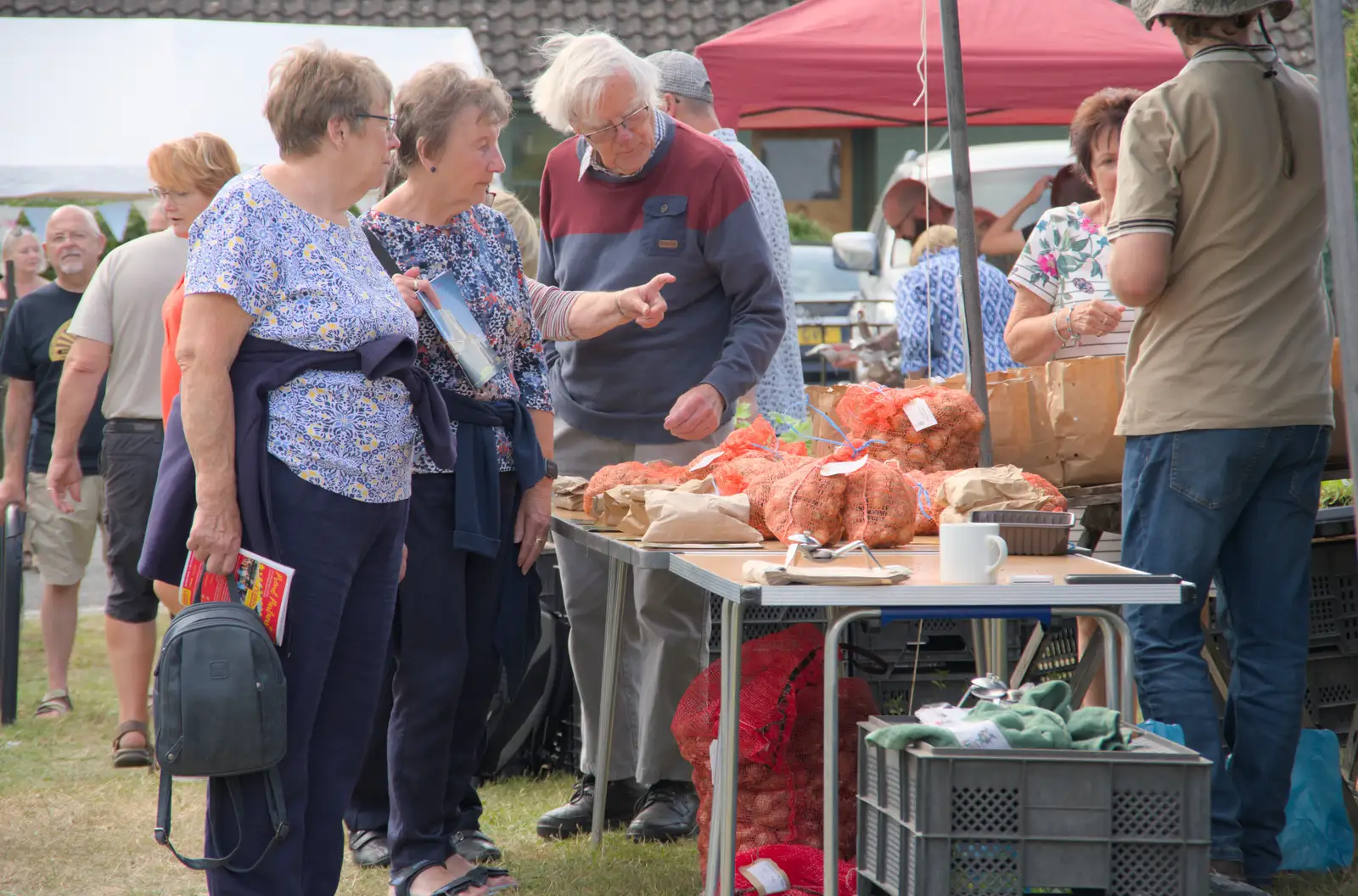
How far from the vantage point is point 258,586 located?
249 cm

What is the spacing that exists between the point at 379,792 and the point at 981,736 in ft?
6.57

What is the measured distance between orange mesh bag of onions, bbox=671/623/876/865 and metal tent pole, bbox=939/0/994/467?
0.73 metres

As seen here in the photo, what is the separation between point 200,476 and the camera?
Answer: 8.07 feet

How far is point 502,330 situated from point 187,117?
7.19 metres

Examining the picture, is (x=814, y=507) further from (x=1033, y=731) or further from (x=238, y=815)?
(x=238, y=815)

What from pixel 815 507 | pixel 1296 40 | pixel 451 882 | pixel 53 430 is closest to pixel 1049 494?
pixel 815 507

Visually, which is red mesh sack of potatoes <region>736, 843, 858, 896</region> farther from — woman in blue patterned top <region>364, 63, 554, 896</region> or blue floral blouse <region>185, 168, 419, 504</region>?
blue floral blouse <region>185, 168, 419, 504</region>

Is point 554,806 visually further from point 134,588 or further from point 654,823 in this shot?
point 134,588

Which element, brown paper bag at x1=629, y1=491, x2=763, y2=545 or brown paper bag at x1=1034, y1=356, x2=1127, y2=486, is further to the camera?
brown paper bag at x1=1034, y1=356, x2=1127, y2=486

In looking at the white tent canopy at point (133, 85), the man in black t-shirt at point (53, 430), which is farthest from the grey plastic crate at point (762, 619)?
the white tent canopy at point (133, 85)

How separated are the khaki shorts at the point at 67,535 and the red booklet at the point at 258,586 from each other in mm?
3652

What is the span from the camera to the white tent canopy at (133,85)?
9.33 meters

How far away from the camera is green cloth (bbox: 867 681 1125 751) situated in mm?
2162

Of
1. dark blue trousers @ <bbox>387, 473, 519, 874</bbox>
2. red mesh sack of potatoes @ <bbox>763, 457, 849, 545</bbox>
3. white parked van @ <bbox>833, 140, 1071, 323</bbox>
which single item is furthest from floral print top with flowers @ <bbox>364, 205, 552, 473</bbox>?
A: white parked van @ <bbox>833, 140, 1071, 323</bbox>
